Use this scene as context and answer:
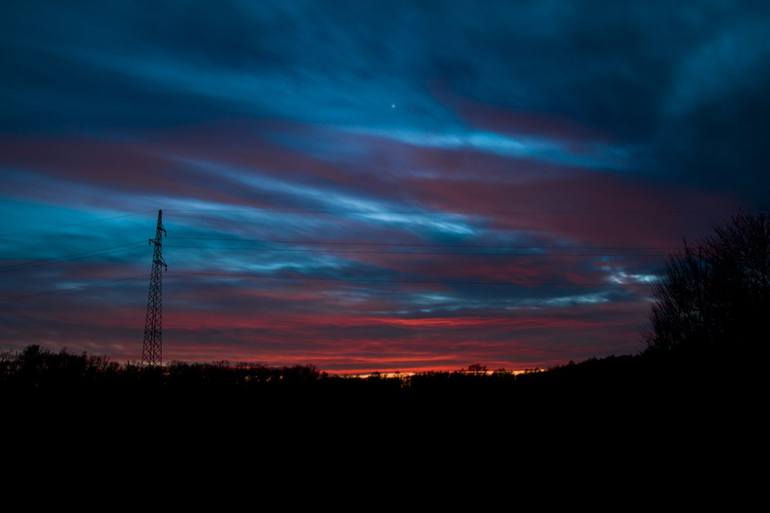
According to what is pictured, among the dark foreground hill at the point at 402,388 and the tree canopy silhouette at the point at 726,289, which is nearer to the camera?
the dark foreground hill at the point at 402,388

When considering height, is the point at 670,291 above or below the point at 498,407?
above

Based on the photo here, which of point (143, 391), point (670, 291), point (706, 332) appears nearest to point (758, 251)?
point (706, 332)

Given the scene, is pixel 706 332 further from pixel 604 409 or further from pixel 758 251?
pixel 604 409

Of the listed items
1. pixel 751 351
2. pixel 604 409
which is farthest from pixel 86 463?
pixel 751 351

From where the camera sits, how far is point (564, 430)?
46.5ft

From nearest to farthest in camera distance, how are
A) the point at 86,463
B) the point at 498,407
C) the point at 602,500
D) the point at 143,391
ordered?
the point at 602,500, the point at 86,463, the point at 498,407, the point at 143,391

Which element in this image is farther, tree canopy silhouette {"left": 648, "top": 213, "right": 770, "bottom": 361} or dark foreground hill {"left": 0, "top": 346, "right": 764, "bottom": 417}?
tree canopy silhouette {"left": 648, "top": 213, "right": 770, "bottom": 361}

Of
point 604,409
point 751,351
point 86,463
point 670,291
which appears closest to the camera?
point 86,463

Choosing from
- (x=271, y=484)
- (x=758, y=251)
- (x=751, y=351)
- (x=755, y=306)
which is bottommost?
(x=271, y=484)

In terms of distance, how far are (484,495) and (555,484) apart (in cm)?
142

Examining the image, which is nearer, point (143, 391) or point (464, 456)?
point (464, 456)

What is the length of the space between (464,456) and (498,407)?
27.3 ft

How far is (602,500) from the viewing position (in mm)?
8797

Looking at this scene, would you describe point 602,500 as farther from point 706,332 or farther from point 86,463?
point 706,332
